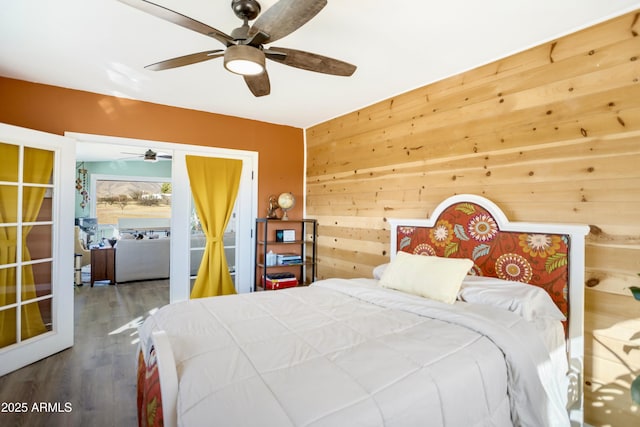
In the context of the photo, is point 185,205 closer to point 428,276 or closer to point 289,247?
point 289,247

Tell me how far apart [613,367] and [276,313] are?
6.52ft

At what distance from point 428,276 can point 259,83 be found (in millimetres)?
1716

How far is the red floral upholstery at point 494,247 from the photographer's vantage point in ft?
6.73

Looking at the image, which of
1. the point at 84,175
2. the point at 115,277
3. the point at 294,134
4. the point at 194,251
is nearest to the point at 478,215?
the point at 294,134

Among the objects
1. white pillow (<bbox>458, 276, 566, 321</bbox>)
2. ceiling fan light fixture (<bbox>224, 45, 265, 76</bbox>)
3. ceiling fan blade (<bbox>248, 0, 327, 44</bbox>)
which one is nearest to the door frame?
ceiling fan light fixture (<bbox>224, 45, 265, 76</bbox>)

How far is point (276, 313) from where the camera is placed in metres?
1.99

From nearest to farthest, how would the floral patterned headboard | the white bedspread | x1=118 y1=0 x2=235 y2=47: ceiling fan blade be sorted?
the white bedspread
x1=118 y1=0 x2=235 y2=47: ceiling fan blade
the floral patterned headboard

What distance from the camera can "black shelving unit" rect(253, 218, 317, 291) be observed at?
411cm

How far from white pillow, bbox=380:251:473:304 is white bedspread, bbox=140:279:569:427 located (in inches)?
4.3

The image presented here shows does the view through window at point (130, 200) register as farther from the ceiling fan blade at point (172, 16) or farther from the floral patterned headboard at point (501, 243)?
the ceiling fan blade at point (172, 16)

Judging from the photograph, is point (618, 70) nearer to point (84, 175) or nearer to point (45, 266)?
point (45, 266)

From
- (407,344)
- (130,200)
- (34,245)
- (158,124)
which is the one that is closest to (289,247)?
(158,124)

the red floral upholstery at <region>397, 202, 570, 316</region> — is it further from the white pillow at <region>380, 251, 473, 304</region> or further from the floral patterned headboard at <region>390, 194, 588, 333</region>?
the white pillow at <region>380, 251, 473, 304</region>

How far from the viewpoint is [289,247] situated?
439 centimetres
